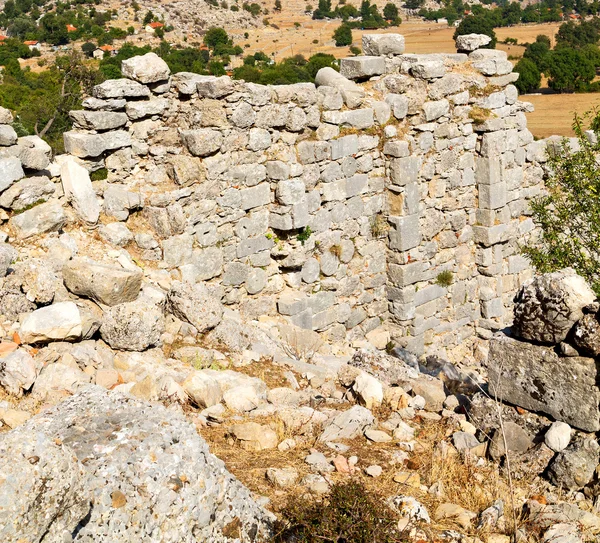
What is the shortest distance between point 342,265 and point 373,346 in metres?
1.18

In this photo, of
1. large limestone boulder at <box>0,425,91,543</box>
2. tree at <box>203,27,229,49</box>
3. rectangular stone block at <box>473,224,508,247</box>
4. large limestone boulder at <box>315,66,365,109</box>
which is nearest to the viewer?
large limestone boulder at <box>0,425,91,543</box>

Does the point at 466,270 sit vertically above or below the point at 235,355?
below

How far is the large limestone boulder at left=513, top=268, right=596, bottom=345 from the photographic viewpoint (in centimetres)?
533

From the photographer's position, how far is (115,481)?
139 inches

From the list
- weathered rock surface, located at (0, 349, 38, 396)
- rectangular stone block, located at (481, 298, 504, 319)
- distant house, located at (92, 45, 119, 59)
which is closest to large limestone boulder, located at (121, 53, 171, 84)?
weathered rock surface, located at (0, 349, 38, 396)

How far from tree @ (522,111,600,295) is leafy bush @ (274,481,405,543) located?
5.83m

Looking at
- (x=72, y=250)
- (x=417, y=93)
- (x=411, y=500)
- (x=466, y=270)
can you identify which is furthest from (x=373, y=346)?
(x=411, y=500)

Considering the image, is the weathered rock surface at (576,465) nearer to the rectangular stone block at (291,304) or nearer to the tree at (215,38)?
the rectangular stone block at (291,304)

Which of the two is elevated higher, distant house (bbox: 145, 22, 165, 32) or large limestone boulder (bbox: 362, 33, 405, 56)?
large limestone boulder (bbox: 362, 33, 405, 56)

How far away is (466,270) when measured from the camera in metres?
11.5

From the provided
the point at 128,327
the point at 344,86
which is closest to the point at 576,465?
the point at 128,327

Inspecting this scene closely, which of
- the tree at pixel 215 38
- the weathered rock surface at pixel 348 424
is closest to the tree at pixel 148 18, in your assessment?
the tree at pixel 215 38

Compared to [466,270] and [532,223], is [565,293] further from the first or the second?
[532,223]

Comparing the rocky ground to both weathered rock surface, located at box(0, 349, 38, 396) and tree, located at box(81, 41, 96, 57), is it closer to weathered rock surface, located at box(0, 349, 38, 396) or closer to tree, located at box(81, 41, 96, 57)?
weathered rock surface, located at box(0, 349, 38, 396)
